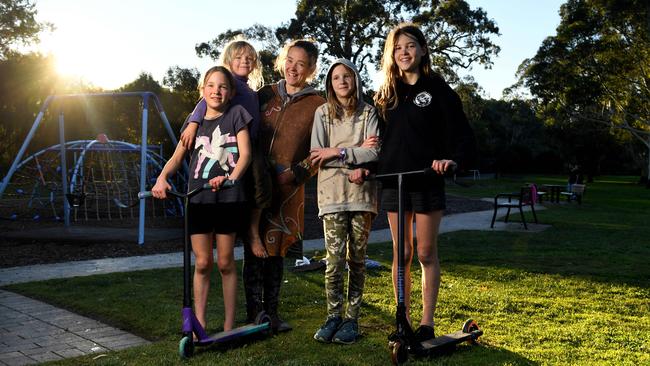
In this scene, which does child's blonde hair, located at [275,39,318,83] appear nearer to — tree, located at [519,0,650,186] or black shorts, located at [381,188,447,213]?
black shorts, located at [381,188,447,213]

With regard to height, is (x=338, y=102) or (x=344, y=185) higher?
(x=338, y=102)

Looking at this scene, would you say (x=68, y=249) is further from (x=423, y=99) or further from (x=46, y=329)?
(x=423, y=99)

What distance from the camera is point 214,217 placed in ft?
14.3

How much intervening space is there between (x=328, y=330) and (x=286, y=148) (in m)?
1.32

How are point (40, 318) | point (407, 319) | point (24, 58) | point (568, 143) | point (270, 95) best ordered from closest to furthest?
point (407, 319) < point (270, 95) < point (40, 318) < point (24, 58) < point (568, 143)

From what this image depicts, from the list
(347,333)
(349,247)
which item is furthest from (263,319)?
(349,247)

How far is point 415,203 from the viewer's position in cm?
432

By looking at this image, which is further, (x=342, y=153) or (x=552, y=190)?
(x=552, y=190)

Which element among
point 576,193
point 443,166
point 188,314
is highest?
point 443,166

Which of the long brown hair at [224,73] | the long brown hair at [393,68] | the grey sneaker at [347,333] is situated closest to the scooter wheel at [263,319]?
the grey sneaker at [347,333]

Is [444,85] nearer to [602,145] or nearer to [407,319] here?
[407,319]

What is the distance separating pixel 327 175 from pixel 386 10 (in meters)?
27.5

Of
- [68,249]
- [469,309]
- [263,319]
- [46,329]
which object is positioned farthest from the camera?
[68,249]

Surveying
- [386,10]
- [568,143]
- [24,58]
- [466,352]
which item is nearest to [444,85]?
[466,352]
